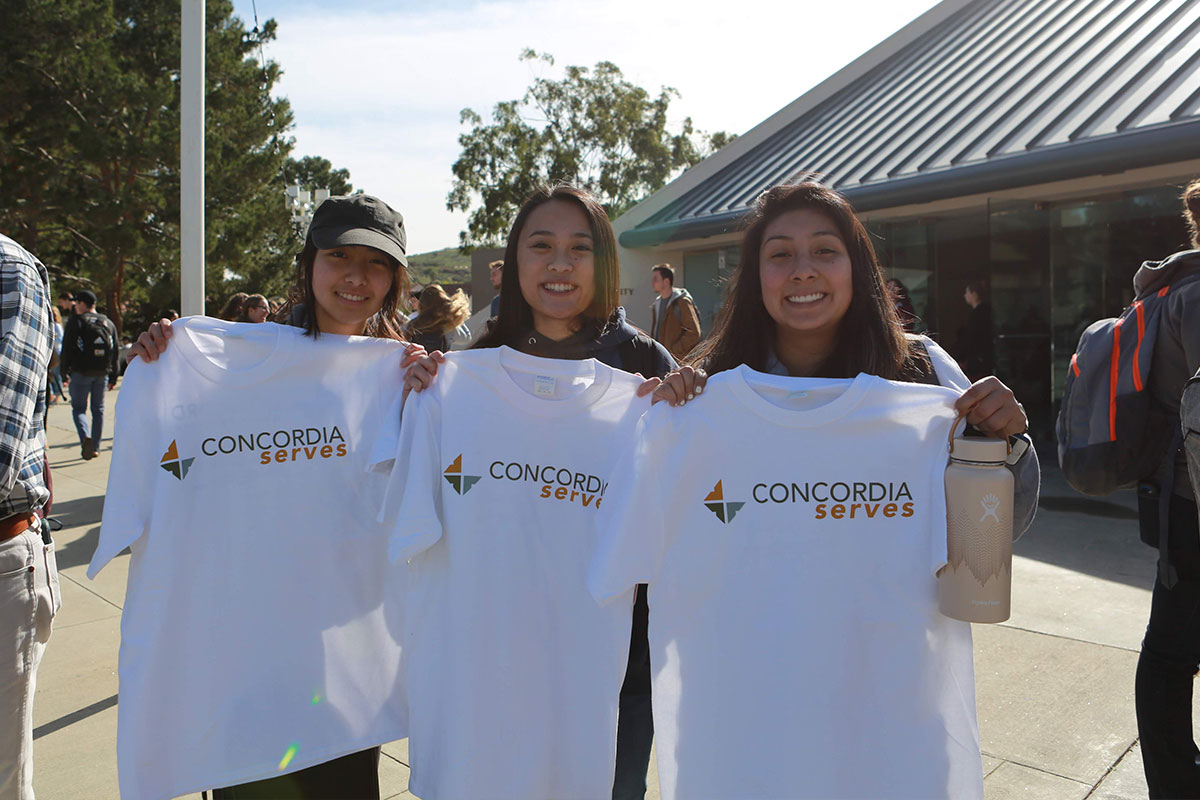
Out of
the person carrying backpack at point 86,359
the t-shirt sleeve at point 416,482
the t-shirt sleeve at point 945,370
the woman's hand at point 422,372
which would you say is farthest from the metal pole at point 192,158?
the person carrying backpack at point 86,359

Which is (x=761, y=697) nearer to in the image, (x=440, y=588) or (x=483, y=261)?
(x=440, y=588)

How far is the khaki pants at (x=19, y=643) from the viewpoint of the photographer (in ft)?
7.38

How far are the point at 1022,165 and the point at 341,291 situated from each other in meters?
8.29

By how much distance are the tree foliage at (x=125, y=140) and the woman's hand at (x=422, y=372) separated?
2323 cm

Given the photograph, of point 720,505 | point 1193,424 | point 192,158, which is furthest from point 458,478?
point 192,158

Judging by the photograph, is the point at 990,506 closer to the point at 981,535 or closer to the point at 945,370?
the point at 981,535

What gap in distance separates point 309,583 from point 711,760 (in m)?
1.23

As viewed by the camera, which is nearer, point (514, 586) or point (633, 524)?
point (633, 524)

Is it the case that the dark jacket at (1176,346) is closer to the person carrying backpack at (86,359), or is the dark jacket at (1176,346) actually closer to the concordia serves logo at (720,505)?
the concordia serves logo at (720,505)

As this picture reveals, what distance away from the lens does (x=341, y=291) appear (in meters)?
2.66

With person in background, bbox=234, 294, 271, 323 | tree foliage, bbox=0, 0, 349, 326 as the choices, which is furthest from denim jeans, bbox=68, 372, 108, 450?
tree foliage, bbox=0, 0, 349, 326

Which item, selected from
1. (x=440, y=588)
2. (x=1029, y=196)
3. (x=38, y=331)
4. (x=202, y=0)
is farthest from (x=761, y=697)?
(x=1029, y=196)

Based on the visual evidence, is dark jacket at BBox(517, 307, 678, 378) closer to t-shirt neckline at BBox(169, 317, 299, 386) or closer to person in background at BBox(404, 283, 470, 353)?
t-shirt neckline at BBox(169, 317, 299, 386)

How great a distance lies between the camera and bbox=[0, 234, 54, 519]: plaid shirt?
2.16 meters
